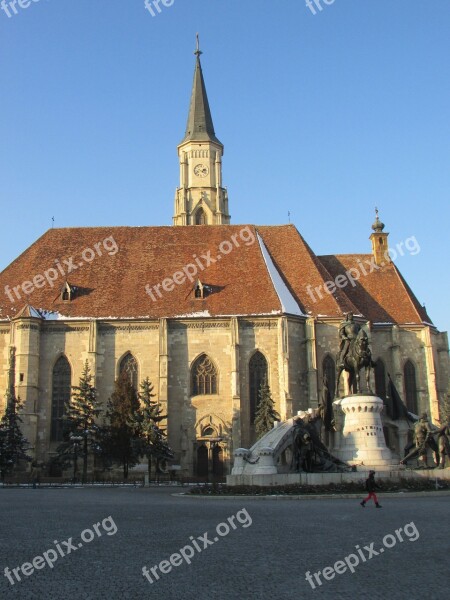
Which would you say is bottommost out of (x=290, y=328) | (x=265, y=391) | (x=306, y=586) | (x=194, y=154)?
(x=306, y=586)

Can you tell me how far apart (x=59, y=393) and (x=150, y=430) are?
8221mm

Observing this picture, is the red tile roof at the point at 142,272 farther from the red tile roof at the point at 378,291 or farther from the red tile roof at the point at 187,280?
the red tile roof at the point at 378,291

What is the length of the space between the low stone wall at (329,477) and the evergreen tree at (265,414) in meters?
15.8

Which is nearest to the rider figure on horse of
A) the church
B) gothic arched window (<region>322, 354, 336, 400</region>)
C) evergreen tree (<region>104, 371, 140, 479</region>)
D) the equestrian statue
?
the equestrian statue

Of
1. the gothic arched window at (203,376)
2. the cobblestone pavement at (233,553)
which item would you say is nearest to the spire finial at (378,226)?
the gothic arched window at (203,376)

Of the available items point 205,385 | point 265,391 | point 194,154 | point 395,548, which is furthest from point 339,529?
point 194,154

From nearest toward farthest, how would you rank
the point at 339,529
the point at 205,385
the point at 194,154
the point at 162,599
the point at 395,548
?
the point at 162,599, the point at 395,548, the point at 339,529, the point at 205,385, the point at 194,154

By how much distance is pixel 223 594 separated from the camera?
7.05 meters

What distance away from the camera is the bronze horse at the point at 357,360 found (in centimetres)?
2414

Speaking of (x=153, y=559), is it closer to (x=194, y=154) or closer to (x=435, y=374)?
(x=435, y=374)

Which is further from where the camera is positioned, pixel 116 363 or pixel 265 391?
pixel 116 363

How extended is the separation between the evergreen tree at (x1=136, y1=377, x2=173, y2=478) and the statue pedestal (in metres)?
15.3

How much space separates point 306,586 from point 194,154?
63452 mm

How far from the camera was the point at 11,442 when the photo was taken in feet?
122
